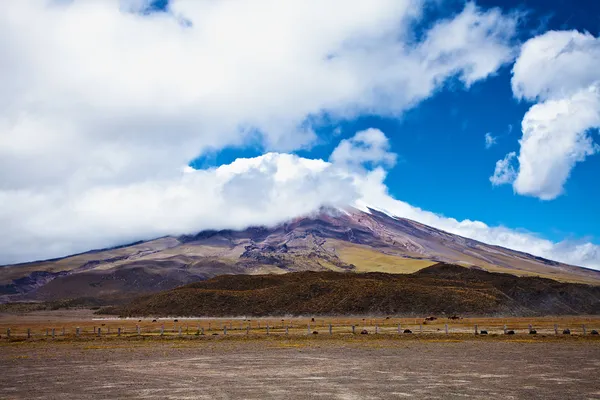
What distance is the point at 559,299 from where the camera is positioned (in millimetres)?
127312

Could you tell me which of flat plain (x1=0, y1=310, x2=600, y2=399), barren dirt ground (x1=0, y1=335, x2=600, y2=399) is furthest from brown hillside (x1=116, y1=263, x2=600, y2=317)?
barren dirt ground (x1=0, y1=335, x2=600, y2=399)

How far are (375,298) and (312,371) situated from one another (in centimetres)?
8852

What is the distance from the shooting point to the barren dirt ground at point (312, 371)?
22188 mm

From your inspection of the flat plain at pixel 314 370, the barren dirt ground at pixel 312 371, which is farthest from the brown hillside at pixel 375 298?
the barren dirt ground at pixel 312 371

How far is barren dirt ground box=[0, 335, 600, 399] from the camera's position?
2219 centimetres

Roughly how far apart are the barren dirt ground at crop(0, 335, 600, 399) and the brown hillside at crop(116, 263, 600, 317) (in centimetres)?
6429

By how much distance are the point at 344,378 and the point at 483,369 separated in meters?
7.97

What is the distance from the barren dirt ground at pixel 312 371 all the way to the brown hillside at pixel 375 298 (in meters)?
64.3

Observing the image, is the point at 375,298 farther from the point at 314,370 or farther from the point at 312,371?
the point at 312,371

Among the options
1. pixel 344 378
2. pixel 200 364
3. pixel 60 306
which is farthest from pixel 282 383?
pixel 60 306

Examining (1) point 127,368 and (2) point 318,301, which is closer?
(1) point 127,368

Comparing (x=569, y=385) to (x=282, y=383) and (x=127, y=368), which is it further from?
(x=127, y=368)

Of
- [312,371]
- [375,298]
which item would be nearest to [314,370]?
[312,371]

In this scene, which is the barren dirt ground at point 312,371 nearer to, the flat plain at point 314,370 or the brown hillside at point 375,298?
the flat plain at point 314,370
